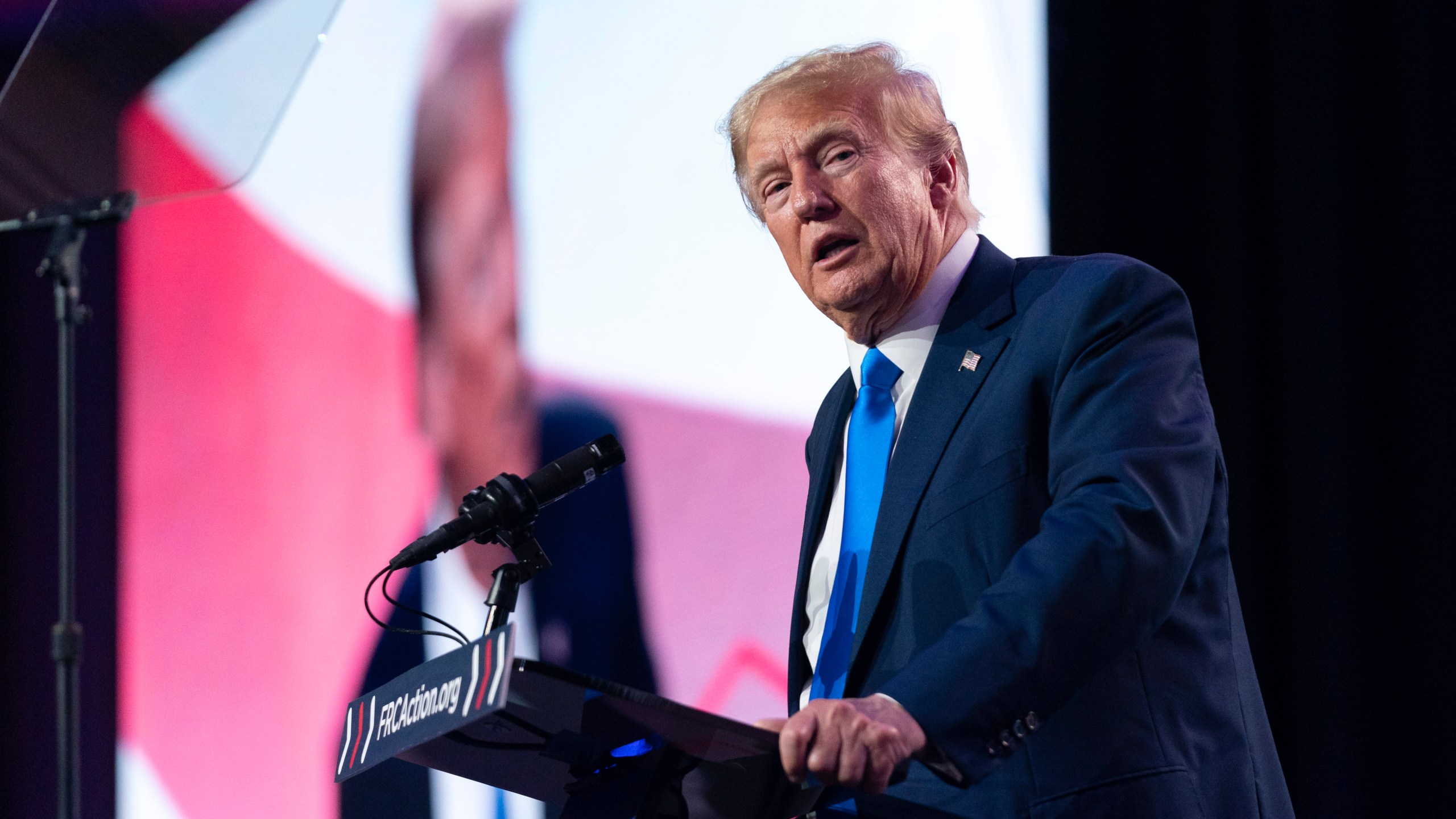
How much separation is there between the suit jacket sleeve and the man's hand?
0.19ft

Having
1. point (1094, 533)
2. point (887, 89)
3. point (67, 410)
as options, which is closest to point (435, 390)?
point (67, 410)

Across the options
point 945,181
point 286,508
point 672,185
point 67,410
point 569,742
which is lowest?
point 569,742

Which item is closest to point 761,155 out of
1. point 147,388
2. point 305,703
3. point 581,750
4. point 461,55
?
point 581,750

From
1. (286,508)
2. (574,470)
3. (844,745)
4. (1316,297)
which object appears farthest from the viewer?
(286,508)

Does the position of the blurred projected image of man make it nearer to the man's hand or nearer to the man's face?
the man's face

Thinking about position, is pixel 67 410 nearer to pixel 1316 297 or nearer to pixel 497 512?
pixel 497 512

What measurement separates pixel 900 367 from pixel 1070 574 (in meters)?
0.59

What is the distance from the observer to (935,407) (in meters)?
1.46

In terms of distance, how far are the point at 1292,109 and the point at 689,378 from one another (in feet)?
4.65

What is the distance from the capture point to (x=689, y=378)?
2.83 m

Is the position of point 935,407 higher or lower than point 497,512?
higher

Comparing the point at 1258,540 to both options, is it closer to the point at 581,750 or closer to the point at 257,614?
the point at 581,750

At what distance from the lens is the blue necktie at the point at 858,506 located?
4.85 feet

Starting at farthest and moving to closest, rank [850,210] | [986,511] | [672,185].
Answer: [672,185] → [850,210] → [986,511]
